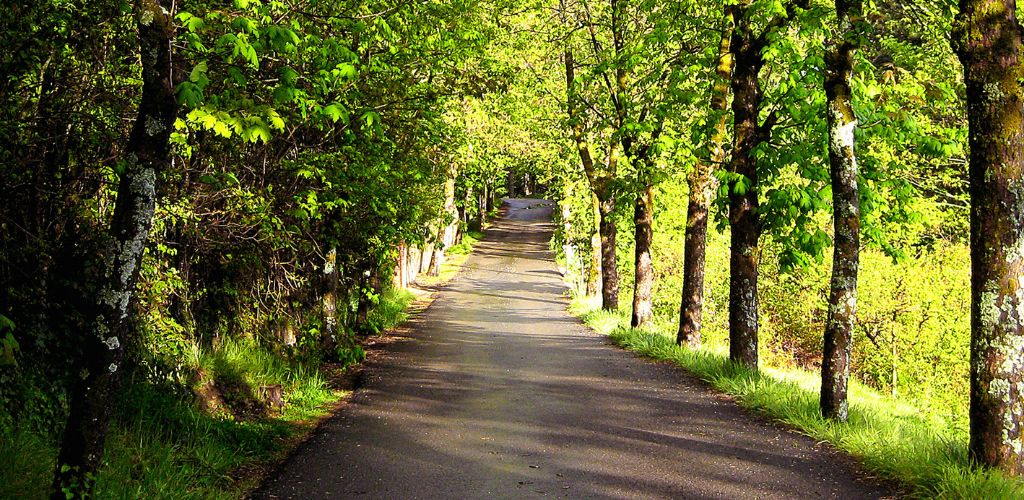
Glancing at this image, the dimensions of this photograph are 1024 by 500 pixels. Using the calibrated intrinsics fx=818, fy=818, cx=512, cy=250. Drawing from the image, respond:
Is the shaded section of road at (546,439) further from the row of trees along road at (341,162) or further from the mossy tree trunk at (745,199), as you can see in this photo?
the row of trees along road at (341,162)

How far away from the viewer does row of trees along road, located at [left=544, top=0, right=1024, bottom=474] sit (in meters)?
6.46

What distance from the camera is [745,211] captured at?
1252cm

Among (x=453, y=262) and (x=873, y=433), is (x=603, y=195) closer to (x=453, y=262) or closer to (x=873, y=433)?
(x=873, y=433)

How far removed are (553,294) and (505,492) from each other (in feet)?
91.3

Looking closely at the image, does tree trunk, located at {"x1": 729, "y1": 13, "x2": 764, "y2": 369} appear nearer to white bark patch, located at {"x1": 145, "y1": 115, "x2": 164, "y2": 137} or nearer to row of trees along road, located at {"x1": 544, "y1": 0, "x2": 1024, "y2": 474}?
row of trees along road, located at {"x1": 544, "y1": 0, "x2": 1024, "y2": 474}

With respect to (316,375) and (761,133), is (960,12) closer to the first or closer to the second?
(761,133)

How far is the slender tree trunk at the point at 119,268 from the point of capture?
17.9ft

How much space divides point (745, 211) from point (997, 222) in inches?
241

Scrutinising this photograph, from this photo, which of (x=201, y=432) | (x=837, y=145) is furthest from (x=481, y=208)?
(x=201, y=432)

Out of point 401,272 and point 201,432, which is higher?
point 401,272

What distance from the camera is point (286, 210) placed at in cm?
1133

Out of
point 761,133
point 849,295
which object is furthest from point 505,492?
point 761,133

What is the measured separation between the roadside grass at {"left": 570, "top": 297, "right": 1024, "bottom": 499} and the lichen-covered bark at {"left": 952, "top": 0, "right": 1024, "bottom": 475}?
0.35m

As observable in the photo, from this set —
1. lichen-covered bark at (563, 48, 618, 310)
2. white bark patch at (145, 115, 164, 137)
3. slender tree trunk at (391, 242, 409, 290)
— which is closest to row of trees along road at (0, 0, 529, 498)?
white bark patch at (145, 115, 164, 137)
